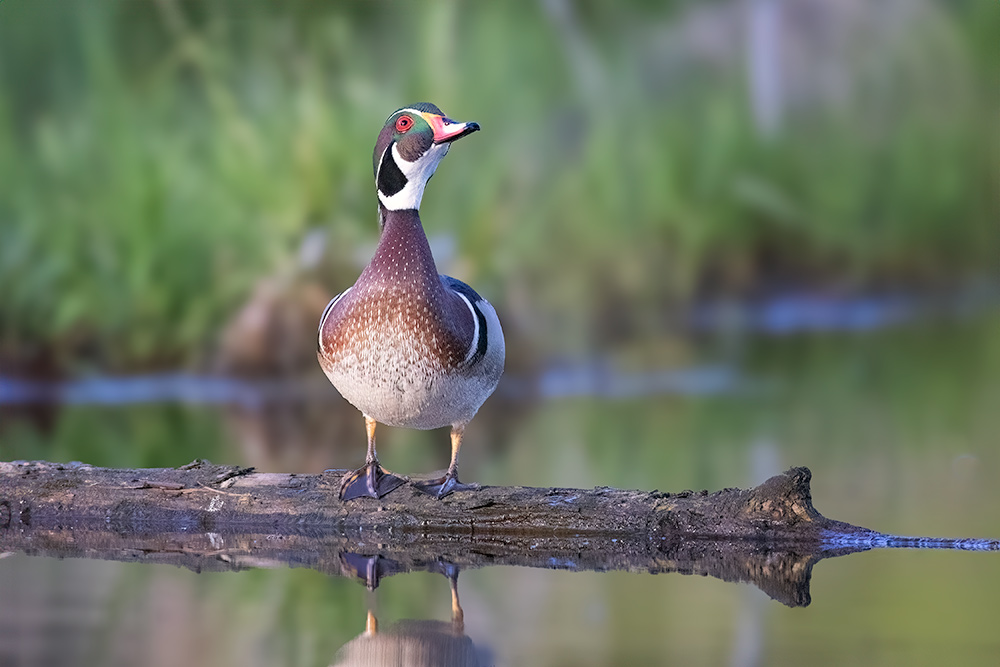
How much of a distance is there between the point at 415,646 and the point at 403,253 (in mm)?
1117

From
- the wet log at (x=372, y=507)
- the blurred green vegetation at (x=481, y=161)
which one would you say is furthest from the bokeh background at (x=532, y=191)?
the wet log at (x=372, y=507)

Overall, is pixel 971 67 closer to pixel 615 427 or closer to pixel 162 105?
pixel 615 427

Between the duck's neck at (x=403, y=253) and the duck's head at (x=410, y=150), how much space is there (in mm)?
43

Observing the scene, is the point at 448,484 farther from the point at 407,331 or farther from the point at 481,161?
the point at 481,161

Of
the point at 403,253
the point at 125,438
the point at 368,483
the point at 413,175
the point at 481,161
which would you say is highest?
the point at 481,161

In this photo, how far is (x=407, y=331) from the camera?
2879 millimetres

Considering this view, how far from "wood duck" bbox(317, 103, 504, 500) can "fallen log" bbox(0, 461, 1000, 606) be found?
0.35 feet

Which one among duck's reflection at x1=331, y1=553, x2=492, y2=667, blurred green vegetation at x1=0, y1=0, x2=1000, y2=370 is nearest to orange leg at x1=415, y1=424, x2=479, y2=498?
duck's reflection at x1=331, y1=553, x2=492, y2=667

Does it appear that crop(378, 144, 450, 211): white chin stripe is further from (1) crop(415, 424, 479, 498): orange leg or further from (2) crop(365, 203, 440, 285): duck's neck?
(1) crop(415, 424, 479, 498): orange leg

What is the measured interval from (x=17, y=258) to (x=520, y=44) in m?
3.74

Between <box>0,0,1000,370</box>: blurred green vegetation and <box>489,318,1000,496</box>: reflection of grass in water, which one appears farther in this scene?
<box>0,0,1000,370</box>: blurred green vegetation

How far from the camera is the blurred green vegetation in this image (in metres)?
8.24

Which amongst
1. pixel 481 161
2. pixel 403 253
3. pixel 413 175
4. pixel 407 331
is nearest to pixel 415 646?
pixel 407 331

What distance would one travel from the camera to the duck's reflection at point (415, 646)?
80.7 inches
